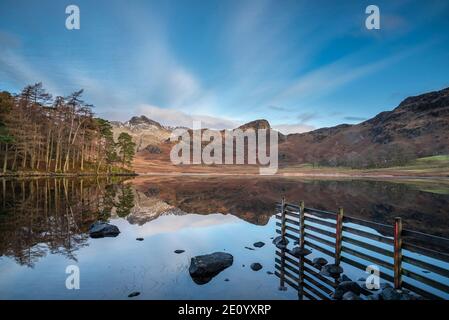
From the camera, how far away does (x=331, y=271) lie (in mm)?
11461

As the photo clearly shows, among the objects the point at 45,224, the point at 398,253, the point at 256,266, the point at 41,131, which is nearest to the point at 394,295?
the point at 398,253

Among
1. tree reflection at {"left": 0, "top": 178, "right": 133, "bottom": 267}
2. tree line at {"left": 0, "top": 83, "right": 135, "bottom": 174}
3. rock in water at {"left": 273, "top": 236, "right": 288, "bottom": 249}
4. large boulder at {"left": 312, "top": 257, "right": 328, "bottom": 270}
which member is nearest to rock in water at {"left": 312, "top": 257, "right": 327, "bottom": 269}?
large boulder at {"left": 312, "top": 257, "right": 328, "bottom": 270}

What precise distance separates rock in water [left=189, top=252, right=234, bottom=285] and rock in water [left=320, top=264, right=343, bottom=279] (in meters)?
3.94

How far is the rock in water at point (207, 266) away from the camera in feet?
36.3

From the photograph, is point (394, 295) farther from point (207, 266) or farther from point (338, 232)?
point (207, 266)

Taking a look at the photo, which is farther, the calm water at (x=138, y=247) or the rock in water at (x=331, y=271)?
the rock in water at (x=331, y=271)

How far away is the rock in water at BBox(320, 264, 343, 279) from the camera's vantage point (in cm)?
1128

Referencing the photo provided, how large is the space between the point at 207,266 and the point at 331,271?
16.5 feet

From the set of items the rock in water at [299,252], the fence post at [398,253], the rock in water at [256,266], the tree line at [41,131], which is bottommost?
the rock in water at [256,266]

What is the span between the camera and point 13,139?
2416 inches

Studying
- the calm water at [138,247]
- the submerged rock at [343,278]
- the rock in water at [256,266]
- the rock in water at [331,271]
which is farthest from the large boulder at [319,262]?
the rock in water at [256,266]

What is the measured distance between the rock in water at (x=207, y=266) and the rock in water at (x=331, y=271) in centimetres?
394

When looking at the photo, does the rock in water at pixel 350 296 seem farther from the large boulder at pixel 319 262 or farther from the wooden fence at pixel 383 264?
the large boulder at pixel 319 262
